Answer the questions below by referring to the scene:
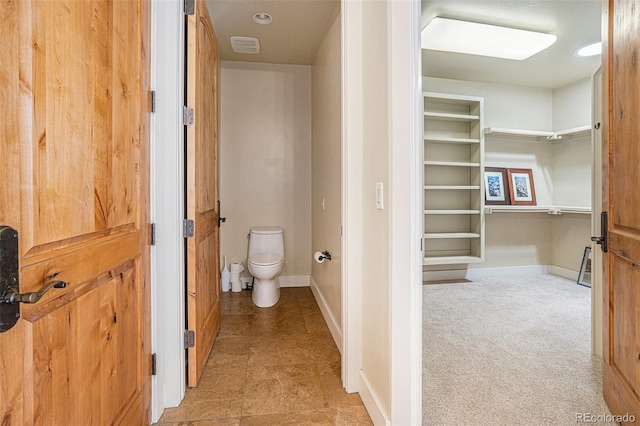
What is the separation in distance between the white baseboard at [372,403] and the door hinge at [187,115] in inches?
64.8

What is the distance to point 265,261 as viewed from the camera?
2.82 meters

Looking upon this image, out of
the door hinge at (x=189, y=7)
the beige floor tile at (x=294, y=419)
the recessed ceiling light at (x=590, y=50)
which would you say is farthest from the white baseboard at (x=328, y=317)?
the recessed ceiling light at (x=590, y=50)

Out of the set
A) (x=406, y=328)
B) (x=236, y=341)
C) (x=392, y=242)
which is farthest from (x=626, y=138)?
(x=236, y=341)

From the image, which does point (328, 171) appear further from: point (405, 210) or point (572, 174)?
point (572, 174)

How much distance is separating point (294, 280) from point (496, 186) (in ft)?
9.61

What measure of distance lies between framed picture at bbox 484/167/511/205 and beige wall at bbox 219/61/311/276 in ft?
7.80

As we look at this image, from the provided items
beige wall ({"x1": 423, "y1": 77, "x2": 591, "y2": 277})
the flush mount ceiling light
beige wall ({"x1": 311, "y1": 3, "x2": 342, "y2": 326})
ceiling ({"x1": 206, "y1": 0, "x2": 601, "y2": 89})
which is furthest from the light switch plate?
beige wall ({"x1": 423, "y1": 77, "x2": 591, "y2": 277})

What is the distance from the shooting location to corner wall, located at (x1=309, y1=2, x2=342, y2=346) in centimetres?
219

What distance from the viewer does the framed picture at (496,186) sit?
13.2ft

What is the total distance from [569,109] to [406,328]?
446 cm

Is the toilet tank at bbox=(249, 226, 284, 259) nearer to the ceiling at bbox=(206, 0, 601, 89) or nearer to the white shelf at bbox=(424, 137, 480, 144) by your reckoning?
the ceiling at bbox=(206, 0, 601, 89)

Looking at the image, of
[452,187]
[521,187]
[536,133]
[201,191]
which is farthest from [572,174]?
[201,191]

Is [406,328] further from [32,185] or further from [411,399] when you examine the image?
[32,185]

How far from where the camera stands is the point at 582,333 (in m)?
2.37
